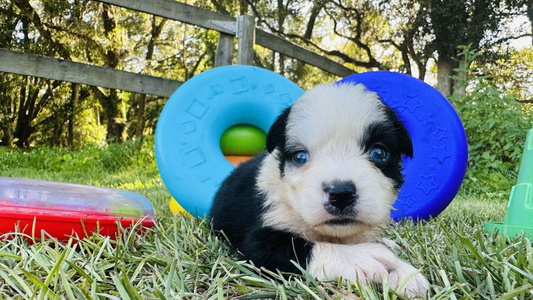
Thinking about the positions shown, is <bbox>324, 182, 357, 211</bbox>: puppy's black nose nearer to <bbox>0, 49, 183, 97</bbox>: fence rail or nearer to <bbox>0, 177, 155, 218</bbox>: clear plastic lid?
<bbox>0, 177, 155, 218</bbox>: clear plastic lid

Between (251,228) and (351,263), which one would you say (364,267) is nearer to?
(351,263)

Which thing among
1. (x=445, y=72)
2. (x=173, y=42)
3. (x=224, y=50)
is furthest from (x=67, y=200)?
(x=173, y=42)

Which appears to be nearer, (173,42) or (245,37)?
(245,37)

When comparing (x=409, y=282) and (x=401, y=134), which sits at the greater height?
(x=401, y=134)

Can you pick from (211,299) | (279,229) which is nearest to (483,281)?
(279,229)

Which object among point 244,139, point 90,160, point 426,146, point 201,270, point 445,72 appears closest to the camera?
point 201,270

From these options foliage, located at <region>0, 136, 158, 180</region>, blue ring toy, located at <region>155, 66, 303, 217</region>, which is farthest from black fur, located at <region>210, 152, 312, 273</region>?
foliage, located at <region>0, 136, 158, 180</region>
